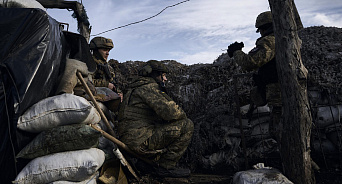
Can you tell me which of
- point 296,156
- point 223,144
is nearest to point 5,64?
point 296,156

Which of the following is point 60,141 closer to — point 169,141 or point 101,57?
point 169,141

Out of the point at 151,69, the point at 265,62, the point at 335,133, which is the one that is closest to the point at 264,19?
the point at 265,62

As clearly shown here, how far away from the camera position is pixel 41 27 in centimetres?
284

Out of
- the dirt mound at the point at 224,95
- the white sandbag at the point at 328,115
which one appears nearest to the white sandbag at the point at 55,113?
the dirt mound at the point at 224,95

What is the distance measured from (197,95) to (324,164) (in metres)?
2.86

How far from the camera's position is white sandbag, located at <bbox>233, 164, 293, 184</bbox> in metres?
2.72

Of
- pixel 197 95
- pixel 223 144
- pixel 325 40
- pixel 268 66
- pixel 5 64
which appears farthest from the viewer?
pixel 197 95

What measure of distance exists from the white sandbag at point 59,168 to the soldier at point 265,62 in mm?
2368

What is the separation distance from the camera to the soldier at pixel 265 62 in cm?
347

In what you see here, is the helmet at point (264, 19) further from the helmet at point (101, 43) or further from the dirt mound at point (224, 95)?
the helmet at point (101, 43)

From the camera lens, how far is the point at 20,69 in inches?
102

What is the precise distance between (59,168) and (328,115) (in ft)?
13.5

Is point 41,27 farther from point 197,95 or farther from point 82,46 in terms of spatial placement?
point 197,95

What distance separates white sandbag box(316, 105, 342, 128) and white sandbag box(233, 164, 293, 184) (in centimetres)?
188
